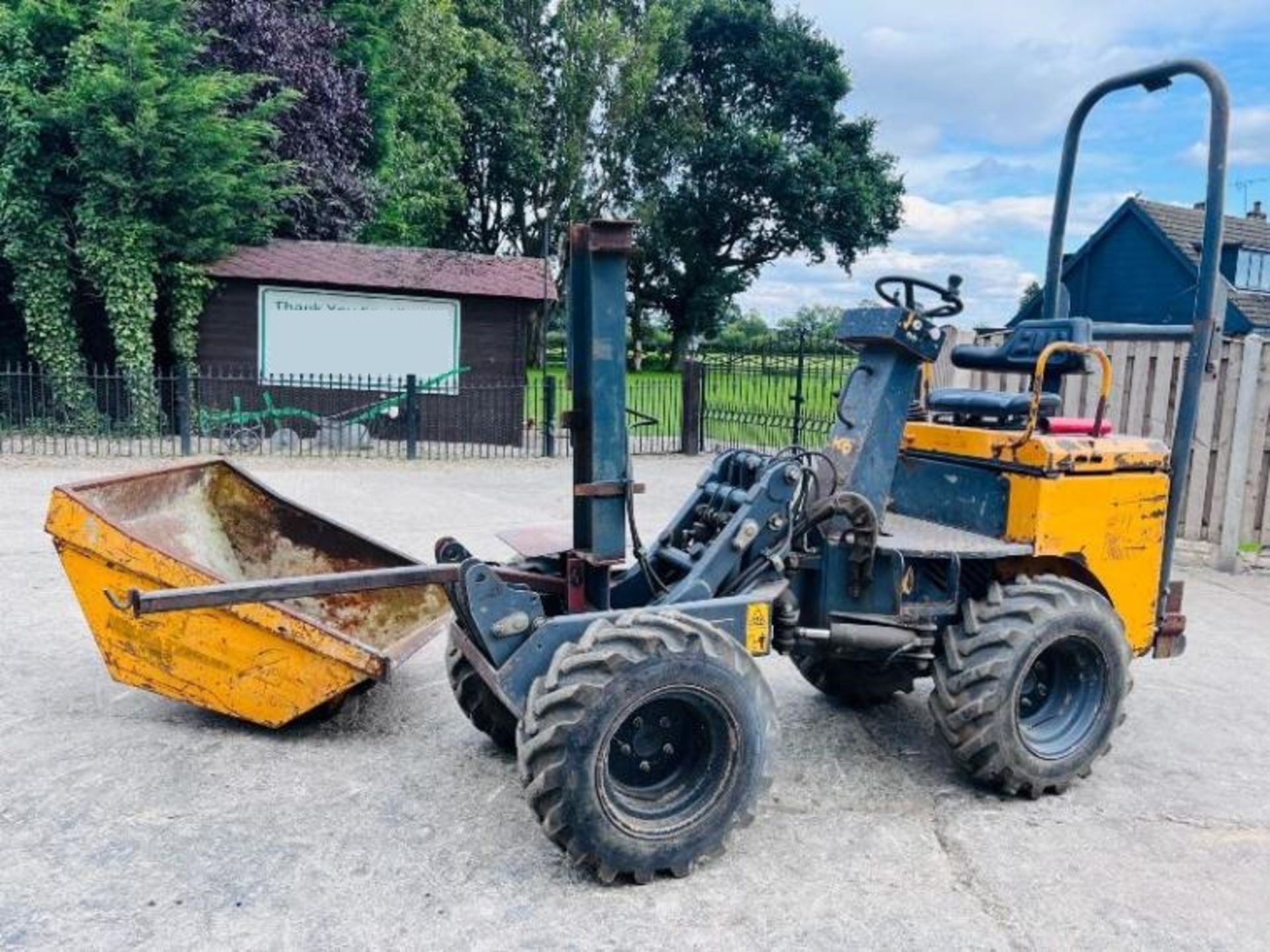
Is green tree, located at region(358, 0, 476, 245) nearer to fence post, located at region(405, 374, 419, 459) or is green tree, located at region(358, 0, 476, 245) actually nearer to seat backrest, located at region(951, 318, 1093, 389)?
fence post, located at region(405, 374, 419, 459)

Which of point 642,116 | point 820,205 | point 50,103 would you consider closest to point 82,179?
point 50,103

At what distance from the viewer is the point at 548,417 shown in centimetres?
1502

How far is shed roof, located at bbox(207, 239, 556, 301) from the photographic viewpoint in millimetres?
15805

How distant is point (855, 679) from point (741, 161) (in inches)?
1207

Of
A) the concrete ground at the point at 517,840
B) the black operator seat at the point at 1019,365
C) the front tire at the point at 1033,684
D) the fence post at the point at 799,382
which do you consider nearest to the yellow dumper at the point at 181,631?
the concrete ground at the point at 517,840

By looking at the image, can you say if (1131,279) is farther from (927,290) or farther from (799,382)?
(927,290)

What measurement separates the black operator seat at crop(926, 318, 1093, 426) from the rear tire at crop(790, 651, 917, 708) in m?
1.16

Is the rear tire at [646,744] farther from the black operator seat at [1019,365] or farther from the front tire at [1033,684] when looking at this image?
the black operator seat at [1019,365]

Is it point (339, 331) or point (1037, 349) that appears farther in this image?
point (339, 331)

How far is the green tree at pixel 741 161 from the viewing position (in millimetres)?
33406

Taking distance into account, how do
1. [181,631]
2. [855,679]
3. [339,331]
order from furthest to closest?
[339,331] < [855,679] < [181,631]

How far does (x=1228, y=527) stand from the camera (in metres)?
8.65

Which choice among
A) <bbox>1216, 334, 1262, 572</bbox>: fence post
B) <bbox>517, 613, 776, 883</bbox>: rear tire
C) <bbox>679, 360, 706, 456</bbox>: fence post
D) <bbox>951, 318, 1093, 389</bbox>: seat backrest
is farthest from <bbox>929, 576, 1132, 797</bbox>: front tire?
<bbox>679, 360, 706, 456</bbox>: fence post

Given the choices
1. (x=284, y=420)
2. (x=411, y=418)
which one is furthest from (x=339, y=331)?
(x=411, y=418)
